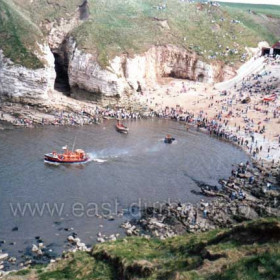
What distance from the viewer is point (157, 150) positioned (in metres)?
64.8

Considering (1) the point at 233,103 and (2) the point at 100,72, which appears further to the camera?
(1) the point at 233,103

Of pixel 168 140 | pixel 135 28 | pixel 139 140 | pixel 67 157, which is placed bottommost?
pixel 67 157

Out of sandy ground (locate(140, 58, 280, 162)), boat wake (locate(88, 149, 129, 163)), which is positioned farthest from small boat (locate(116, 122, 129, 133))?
sandy ground (locate(140, 58, 280, 162))

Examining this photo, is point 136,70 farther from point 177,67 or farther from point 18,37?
point 18,37

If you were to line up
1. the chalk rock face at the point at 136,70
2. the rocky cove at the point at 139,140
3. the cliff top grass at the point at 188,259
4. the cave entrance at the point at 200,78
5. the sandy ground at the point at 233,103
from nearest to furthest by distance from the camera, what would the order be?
1. the cliff top grass at the point at 188,259
2. the rocky cove at the point at 139,140
3. the sandy ground at the point at 233,103
4. the chalk rock face at the point at 136,70
5. the cave entrance at the point at 200,78

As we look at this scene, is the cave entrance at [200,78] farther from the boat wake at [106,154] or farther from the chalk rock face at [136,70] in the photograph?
the boat wake at [106,154]

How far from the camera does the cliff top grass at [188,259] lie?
20.9m

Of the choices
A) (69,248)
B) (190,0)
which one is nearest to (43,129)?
(69,248)

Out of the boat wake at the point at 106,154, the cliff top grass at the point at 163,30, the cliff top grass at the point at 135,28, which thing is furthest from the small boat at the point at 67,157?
the cliff top grass at the point at 163,30

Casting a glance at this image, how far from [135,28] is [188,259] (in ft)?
259

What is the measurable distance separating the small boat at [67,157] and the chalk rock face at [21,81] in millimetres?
22741

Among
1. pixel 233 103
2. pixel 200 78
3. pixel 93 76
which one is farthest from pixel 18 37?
pixel 233 103

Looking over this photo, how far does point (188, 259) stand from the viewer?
23.6 meters

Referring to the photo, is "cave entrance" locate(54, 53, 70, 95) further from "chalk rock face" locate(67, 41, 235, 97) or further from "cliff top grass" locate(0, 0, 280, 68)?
"cliff top grass" locate(0, 0, 280, 68)
